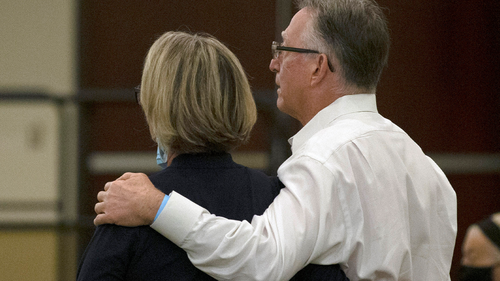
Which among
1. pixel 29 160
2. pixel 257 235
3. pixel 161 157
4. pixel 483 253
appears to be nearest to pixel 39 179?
pixel 29 160

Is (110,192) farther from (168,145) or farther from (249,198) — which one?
(249,198)

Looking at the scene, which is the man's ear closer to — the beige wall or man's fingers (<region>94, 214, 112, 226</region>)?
man's fingers (<region>94, 214, 112, 226</region>)

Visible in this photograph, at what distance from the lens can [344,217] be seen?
4.17 feet

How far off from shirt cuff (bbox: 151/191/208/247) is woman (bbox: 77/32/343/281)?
3cm

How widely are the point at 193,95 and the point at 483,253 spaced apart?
2341 millimetres

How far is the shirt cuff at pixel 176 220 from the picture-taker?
115cm

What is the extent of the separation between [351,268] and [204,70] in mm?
573

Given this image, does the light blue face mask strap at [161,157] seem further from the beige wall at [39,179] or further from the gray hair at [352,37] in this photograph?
the beige wall at [39,179]

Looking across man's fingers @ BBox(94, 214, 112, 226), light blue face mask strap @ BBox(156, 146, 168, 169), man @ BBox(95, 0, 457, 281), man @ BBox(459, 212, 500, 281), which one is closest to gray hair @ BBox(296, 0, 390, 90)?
man @ BBox(95, 0, 457, 281)

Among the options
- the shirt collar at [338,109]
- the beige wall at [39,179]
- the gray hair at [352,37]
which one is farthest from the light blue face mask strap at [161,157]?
the beige wall at [39,179]

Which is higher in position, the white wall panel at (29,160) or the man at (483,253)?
the white wall panel at (29,160)

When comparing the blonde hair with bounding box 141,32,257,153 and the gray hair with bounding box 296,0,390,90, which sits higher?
the gray hair with bounding box 296,0,390,90

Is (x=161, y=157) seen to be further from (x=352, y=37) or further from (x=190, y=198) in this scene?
(x=352, y=37)

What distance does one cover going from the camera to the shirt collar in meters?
1.45
